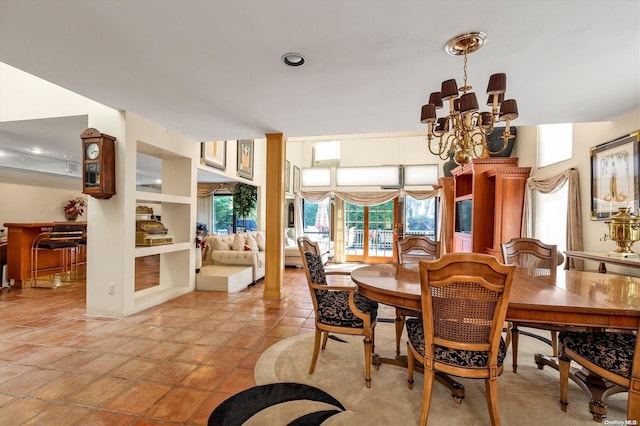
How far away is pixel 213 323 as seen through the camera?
3178 mm

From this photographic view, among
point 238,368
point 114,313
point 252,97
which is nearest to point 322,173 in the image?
point 252,97

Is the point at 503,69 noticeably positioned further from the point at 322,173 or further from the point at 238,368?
the point at 322,173

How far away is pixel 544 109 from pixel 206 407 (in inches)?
160

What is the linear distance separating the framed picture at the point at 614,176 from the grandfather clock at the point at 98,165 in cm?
547

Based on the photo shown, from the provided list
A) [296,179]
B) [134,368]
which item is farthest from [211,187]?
[134,368]

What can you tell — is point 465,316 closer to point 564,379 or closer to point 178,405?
point 564,379

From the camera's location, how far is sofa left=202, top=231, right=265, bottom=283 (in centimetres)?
521

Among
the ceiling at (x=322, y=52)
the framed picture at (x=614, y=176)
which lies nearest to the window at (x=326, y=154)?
the ceiling at (x=322, y=52)

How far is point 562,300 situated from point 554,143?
3.73m

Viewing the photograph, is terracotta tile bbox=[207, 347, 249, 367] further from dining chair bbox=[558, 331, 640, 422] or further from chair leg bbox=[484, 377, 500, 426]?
dining chair bbox=[558, 331, 640, 422]

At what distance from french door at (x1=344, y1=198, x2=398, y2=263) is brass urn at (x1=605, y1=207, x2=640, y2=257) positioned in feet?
17.1

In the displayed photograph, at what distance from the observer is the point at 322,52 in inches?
82.1

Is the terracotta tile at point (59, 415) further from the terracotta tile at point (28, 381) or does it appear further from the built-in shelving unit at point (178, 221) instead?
the built-in shelving unit at point (178, 221)

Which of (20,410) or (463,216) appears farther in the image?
(463,216)
